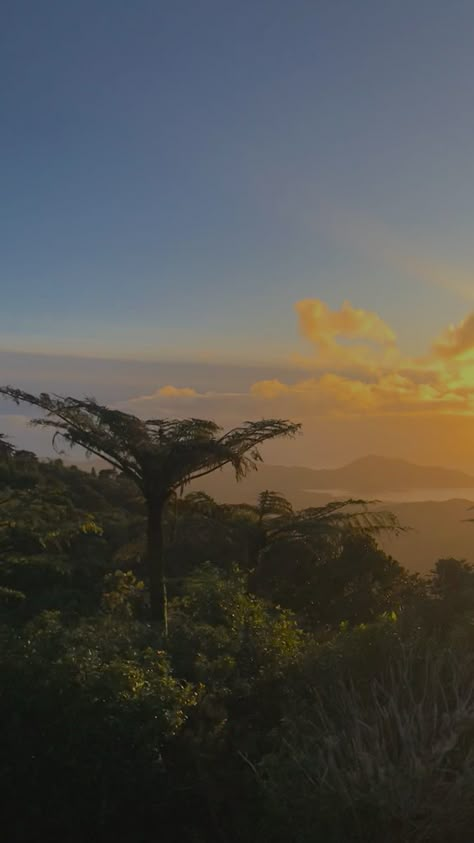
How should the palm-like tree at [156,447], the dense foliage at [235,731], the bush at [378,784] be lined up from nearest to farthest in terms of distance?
the bush at [378,784] → the dense foliage at [235,731] → the palm-like tree at [156,447]

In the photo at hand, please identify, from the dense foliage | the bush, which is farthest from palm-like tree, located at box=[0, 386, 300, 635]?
the bush

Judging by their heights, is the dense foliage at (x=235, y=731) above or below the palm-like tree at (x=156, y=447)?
below

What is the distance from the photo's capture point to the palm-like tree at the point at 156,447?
10.7 meters

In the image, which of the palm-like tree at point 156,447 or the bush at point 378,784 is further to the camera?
the palm-like tree at point 156,447

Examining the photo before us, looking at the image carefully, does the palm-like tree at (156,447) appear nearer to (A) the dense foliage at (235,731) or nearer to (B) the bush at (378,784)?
(A) the dense foliage at (235,731)

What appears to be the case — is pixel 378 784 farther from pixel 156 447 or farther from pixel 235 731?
pixel 156 447

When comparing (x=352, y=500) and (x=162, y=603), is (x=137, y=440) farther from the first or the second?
(x=352, y=500)

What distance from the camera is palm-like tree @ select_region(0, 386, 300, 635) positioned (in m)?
10.7

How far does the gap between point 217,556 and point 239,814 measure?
16.1m

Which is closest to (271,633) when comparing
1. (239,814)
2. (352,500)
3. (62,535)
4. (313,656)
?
(313,656)

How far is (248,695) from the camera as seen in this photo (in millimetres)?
7008

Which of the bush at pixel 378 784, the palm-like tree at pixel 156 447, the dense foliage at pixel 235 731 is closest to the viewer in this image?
the bush at pixel 378 784

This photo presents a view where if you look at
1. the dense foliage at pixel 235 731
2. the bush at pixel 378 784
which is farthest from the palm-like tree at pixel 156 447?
the bush at pixel 378 784

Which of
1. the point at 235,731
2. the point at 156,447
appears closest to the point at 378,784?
the point at 235,731
